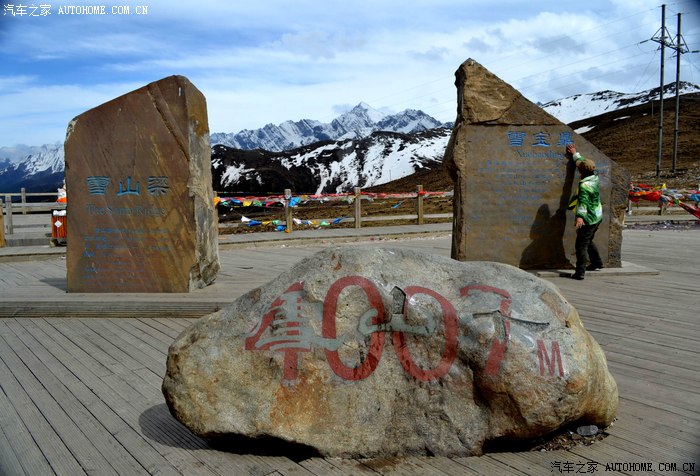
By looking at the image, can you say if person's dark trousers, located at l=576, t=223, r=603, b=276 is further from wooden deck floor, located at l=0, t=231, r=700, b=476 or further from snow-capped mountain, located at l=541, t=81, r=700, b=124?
snow-capped mountain, located at l=541, t=81, r=700, b=124

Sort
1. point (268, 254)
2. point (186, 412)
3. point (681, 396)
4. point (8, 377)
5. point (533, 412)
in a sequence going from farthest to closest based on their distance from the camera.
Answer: point (268, 254), point (8, 377), point (681, 396), point (186, 412), point (533, 412)

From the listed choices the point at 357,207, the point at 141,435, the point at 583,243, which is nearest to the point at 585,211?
the point at 583,243

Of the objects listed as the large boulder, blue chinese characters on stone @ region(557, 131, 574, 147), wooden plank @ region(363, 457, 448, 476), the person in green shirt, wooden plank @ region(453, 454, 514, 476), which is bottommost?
wooden plank @ region(363, 457, 448, 476)

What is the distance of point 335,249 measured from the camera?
2545 mm

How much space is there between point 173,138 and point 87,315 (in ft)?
6.27

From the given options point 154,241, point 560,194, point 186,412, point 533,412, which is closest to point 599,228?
point 560,194

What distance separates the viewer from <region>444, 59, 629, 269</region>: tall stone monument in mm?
6320

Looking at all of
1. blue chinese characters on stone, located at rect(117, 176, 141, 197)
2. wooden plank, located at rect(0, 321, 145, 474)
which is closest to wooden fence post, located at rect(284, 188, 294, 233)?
blue chinese characters on stone, located at rect(117, 176, 141, 197)

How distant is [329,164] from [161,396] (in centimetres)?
5460

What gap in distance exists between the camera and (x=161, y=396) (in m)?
2.99

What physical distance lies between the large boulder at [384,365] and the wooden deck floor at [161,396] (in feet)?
0.44

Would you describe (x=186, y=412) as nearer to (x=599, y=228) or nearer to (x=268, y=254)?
(x=599, y=228)

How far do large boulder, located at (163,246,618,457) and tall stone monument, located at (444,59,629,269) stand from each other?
13.5 feet

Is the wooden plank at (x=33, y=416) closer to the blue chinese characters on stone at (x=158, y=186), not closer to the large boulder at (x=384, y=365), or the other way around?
the large boulder at (x=384, y=365)
